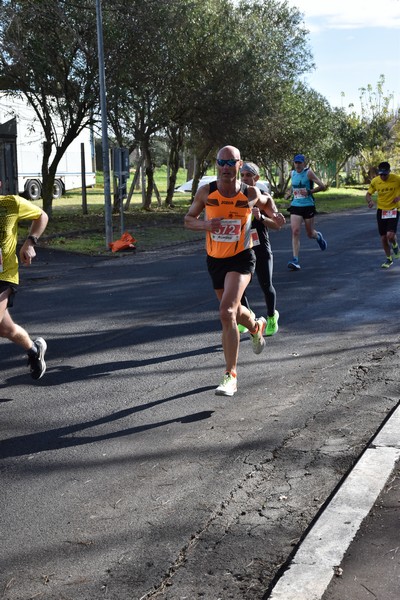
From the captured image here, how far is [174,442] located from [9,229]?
2.28m

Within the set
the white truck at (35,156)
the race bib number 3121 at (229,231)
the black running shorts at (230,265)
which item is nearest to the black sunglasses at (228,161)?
the race bib number 3121 at (229,231)

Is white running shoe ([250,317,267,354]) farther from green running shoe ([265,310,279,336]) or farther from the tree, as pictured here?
the tree

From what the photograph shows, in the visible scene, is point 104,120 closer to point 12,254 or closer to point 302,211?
point 302,211

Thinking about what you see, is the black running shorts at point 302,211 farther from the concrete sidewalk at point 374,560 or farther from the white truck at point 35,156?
the white truck at point 35,156

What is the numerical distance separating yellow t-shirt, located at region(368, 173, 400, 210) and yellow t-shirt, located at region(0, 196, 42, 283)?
854 cm

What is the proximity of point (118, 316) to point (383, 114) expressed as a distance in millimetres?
63466

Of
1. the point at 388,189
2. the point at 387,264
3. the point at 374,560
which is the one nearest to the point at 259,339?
the point at 374,560

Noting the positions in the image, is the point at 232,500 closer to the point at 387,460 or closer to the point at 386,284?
the point at 387,460

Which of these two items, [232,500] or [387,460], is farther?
[387,460]

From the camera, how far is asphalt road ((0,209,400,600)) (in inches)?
150

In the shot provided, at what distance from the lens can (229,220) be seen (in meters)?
6.67

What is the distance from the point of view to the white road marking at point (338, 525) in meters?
3.52

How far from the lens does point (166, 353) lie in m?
8.28

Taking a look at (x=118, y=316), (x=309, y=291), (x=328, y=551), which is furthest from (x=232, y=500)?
(x=309, y=291)
